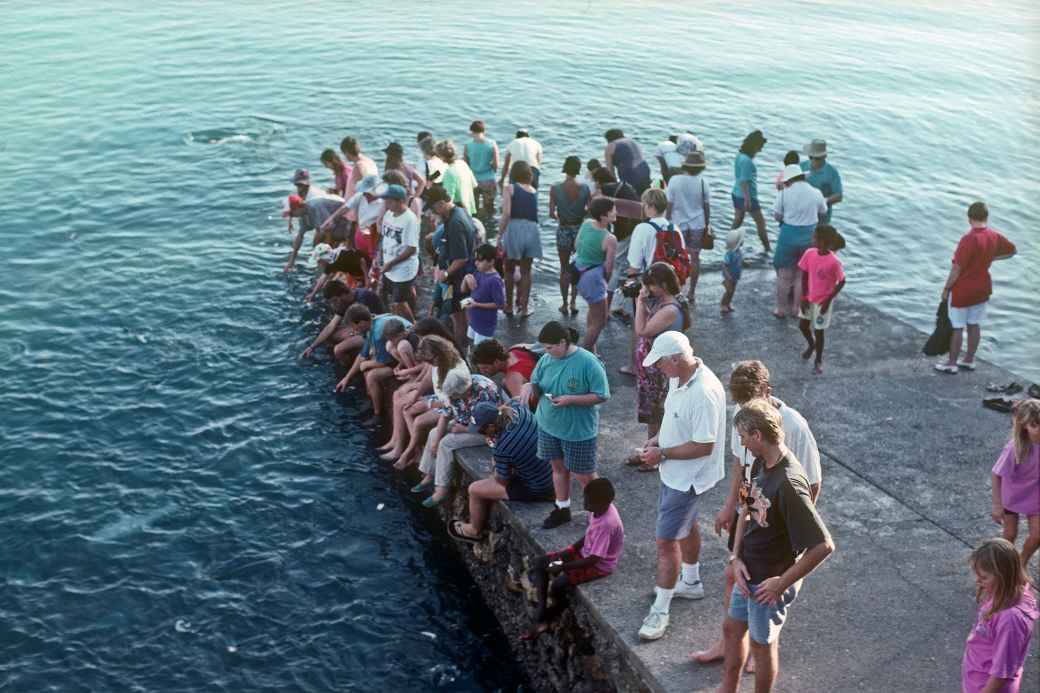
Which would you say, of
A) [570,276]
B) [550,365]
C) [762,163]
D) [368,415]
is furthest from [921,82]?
[550,365]

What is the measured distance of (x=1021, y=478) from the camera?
830 cm

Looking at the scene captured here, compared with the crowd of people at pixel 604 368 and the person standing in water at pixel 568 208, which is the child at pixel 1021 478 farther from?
the person standing in water at pixel 568 208

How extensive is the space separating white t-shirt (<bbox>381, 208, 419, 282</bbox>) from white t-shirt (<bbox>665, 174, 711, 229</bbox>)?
365 cm

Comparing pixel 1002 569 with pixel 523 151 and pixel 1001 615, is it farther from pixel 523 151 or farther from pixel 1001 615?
pixel 523 151

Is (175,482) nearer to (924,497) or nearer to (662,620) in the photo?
(662,620)

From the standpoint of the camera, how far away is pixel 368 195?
15648mm

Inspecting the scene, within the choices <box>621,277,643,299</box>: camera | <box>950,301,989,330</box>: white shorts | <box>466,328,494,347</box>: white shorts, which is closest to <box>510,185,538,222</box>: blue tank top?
<box>466,328,494,347</box>: white shorts

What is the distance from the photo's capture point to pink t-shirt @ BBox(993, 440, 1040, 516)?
8.20 metres

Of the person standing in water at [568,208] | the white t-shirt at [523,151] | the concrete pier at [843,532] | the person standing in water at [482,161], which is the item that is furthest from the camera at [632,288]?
the person standing in water at [482,161]

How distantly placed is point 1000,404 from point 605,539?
593cm

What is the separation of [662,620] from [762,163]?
63.2 feet

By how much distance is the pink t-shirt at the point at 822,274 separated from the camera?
12.5 m

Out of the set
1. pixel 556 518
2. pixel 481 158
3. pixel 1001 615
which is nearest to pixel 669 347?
pixel 556 518

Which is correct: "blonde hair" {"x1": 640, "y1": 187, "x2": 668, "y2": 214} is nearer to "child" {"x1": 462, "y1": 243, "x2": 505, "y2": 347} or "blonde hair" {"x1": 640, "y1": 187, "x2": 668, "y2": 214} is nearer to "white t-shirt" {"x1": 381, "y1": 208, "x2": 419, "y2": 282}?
"child" {"x1": 462, "y1": 243, "x2": 505, "y2": 347}
